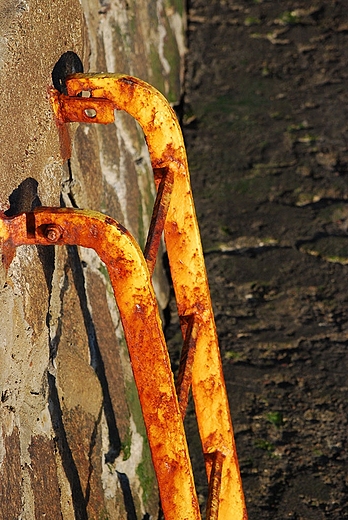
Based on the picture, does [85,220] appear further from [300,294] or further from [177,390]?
[300,294]

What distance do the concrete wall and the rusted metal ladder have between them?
11 cm

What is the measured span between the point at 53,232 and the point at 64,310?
53 cm

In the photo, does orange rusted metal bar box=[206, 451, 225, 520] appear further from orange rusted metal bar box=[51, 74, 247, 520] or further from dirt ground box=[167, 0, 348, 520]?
dirt ground box=[167, 0, 348, 520]

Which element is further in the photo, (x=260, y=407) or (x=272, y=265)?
(x=272, y=265)

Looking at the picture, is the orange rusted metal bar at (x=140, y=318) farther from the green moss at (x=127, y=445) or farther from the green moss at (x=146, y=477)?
the green moss at (x=146, y=477)

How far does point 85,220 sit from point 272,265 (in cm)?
167

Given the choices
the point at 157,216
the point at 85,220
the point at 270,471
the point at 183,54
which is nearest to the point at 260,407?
the point at 270,471

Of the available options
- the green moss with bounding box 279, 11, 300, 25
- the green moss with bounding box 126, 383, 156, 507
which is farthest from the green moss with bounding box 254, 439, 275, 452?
the green moss with bounding box 279, 11, 300, 25

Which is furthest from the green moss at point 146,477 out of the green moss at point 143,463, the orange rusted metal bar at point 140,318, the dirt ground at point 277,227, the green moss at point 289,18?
the green moss at point 289,18

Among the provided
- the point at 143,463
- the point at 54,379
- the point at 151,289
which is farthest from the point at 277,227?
→ the point at 151,289

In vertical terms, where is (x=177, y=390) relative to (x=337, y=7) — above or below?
below

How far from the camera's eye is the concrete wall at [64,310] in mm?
1420

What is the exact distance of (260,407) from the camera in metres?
2.48

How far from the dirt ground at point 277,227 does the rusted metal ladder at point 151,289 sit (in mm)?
692
